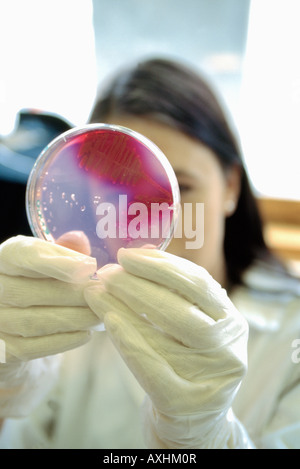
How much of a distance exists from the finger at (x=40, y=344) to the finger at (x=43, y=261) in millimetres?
122

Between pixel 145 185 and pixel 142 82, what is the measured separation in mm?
609

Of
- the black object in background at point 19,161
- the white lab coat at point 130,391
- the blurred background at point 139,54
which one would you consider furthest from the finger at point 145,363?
the blurred background at point 139,54

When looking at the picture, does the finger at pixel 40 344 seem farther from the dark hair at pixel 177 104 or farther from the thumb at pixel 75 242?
the dark hair at pixel 177 104

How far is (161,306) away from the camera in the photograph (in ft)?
2.15

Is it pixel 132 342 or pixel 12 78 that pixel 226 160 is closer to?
pixel 132 342

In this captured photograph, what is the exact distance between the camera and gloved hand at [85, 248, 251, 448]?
0.65 metres

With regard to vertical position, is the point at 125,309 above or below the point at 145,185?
below

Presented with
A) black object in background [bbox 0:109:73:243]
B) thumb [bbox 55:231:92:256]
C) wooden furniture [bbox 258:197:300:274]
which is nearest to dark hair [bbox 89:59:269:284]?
black object in background [bbox 0:109:73:243]

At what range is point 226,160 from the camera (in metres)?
1.29

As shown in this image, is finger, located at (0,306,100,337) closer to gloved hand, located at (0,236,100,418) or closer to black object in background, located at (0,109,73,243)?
gloved hand, located at (0,236,100,418)

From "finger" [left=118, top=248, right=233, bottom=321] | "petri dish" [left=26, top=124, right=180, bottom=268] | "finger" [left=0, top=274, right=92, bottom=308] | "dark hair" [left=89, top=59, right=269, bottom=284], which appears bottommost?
"finger" [left=0, top=274, right=92, bottom=308]

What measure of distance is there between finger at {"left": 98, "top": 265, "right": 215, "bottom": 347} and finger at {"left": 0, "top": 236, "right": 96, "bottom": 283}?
0.05 meters

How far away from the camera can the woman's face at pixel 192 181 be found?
1.14 meters
